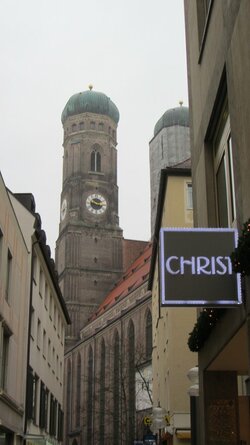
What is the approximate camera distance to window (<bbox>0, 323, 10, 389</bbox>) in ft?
64.2

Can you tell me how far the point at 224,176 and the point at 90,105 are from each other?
89178 mm

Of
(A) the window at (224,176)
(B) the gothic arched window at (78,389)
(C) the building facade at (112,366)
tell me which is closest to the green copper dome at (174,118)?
(C) the building facade at (112,366)

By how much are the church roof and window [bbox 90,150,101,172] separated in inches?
544

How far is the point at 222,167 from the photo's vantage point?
34.2 ft

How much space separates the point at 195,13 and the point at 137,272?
224 feet

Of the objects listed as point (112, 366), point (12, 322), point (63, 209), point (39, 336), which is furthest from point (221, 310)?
point (63, 209)

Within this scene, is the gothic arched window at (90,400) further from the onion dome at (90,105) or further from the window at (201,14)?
the window at (201,14)

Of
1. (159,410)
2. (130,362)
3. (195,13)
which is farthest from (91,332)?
(195,13)

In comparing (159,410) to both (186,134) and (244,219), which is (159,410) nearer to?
(244,219)

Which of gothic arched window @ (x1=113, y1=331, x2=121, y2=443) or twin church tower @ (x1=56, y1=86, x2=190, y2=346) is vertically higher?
twin church tower @ (x1=56, y1=86, x2=190, y2=346)

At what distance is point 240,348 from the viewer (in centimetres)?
915

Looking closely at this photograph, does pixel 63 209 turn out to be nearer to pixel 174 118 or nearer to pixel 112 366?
pixel 174 118

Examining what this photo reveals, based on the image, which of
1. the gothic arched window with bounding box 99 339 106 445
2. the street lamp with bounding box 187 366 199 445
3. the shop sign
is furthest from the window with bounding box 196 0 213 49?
the gothic arched window with bounding box 99 339 106 445

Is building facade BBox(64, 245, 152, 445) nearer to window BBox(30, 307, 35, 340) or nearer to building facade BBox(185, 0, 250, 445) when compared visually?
window BBox(30, 307, 35, 340)
